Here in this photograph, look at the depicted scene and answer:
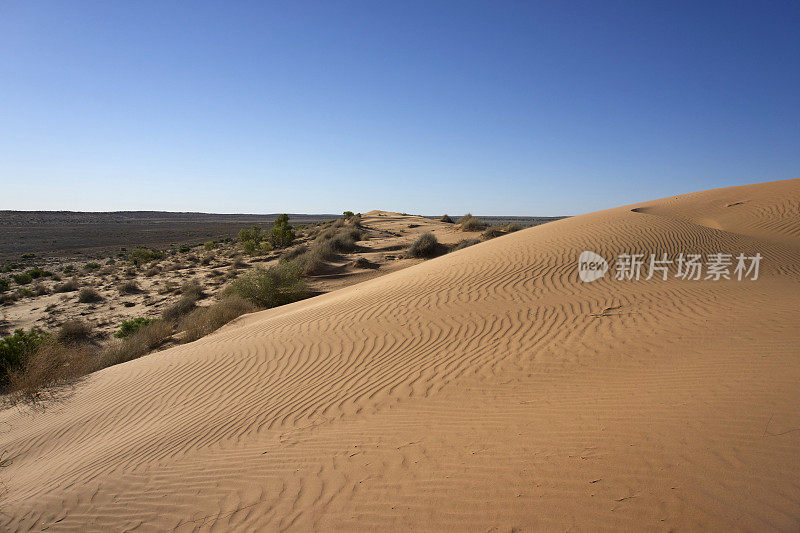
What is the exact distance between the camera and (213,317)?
1200cm

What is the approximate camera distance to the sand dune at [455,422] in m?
2.83

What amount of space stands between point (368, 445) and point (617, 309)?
560 cm

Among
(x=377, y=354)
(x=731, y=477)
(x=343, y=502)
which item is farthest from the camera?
(x=377, y=354)

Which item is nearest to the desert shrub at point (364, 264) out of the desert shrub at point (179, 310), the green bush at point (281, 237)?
the desert shrub at point (179, 310)

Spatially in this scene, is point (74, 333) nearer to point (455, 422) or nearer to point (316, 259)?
point (316, 259)

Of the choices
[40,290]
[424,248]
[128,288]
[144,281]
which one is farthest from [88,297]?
[424,248]

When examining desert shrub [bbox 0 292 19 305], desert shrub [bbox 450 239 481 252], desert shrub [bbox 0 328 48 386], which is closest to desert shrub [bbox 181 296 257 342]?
desert shrub [bbox 0 328 48 386]

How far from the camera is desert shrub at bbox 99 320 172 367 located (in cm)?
999

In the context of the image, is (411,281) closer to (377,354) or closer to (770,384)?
(377,354)

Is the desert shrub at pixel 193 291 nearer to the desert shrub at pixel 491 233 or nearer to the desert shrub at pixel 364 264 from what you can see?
the desert shrub at pixel 364 264

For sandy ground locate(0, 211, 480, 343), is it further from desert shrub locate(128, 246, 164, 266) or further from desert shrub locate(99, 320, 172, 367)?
desert shrub locate(99, 320, 172, 367)

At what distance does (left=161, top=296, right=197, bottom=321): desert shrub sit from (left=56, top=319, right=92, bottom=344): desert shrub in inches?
86.6

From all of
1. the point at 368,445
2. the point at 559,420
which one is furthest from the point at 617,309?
the point at 368,445

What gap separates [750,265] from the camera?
1027cm
